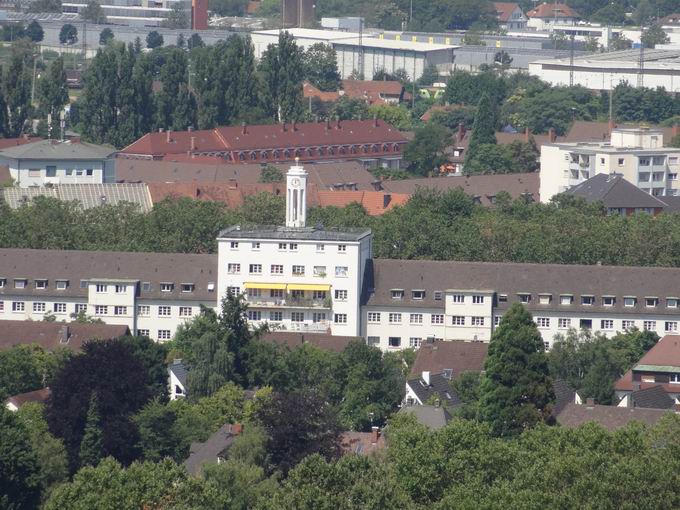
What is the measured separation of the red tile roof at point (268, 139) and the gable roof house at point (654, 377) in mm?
40706

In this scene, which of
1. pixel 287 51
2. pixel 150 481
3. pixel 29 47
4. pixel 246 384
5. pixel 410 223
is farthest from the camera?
pixel 29 47

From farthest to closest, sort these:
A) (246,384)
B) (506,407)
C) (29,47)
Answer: (29,47) → (246,384) → (506,407)

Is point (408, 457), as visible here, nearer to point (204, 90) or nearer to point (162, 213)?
point (162, 213)

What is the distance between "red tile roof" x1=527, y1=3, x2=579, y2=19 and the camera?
185875 millimetres

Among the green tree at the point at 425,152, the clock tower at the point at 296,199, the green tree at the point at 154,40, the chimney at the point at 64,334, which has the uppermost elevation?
the green tree at the point at 154,40

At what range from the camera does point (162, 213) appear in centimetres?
7044

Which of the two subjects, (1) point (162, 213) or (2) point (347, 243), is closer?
(2) point (347, 243)

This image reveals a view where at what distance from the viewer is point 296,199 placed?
65188mm

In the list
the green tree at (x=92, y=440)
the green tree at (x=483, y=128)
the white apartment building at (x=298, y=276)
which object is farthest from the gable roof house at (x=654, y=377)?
the green tree at (x=483, y=128)

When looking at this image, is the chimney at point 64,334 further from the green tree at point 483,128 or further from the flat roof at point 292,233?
the green tree at point 483,128

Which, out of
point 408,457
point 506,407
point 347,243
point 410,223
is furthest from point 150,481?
point 410,223

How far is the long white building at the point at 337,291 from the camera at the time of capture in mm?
62125

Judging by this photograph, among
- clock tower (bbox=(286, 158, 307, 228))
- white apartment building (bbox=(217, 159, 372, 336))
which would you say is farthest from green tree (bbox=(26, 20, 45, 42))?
white apartment building (bbox=(217, 159, 372, 336))

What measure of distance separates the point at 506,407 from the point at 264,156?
50702 mm
